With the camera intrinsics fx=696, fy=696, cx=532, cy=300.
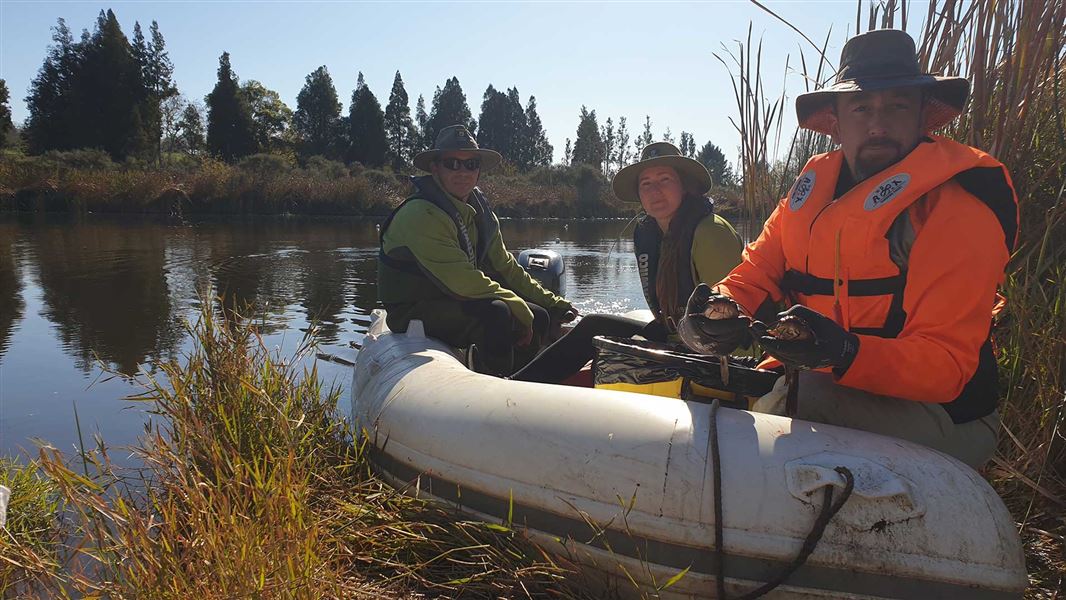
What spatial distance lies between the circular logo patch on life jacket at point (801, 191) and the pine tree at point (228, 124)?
39.1 meters

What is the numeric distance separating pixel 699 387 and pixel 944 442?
0.71m

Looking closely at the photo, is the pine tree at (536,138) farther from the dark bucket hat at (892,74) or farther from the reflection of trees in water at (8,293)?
the dark bucket hat at (892,74)

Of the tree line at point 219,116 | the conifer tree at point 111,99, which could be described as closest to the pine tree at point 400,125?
the tree line at point 219,116

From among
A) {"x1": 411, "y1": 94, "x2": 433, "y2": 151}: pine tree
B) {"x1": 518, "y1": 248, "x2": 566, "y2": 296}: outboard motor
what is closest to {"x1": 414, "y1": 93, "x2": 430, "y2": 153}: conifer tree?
{"x1": 411, "y1": 94, "x2": 433, "y2": 151}: pine tree

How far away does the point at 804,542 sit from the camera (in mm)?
1704

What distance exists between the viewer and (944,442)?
198 centimetres

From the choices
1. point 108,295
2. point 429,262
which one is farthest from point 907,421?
point 108,295

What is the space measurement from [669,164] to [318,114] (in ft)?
139

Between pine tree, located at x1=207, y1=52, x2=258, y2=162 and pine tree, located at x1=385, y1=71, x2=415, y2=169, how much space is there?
378 inches

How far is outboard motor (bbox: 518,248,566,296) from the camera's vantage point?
18.2ft

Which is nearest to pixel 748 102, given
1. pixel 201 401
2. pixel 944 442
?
pixel 944 442

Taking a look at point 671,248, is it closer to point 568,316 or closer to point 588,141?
point 568,316

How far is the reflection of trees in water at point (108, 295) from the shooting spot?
19.8 ft

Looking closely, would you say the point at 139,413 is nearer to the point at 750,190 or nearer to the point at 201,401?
the point at 201,401
